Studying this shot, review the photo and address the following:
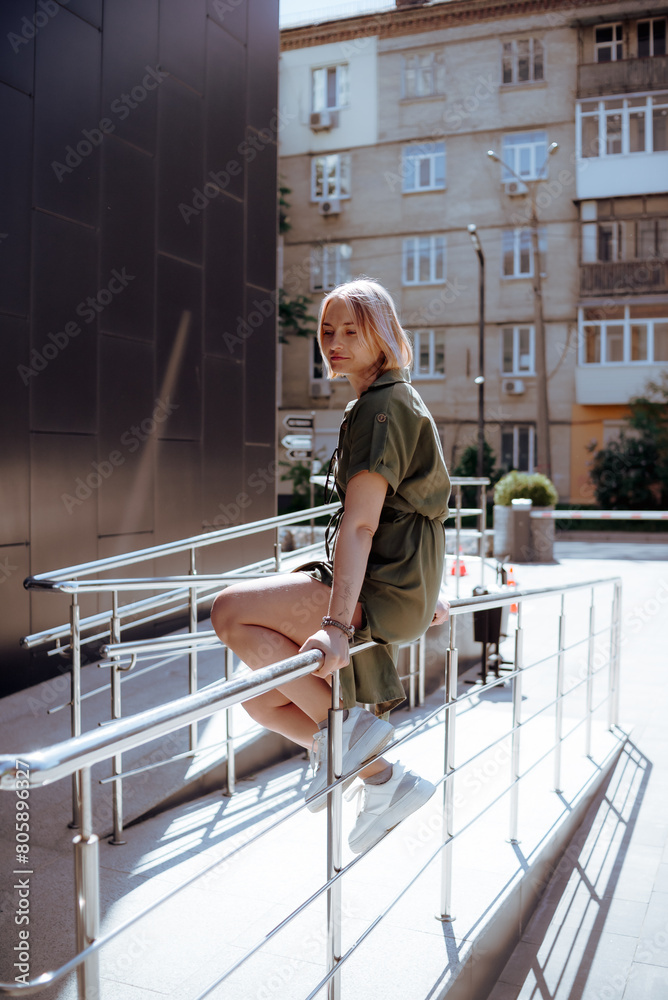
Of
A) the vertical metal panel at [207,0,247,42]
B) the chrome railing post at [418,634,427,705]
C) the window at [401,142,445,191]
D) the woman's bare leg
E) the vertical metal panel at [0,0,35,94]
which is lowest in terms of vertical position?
the chrome railing post at [418,634,427,705]

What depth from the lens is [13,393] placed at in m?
5.75

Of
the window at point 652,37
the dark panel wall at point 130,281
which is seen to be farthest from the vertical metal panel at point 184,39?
the window at point 652,37

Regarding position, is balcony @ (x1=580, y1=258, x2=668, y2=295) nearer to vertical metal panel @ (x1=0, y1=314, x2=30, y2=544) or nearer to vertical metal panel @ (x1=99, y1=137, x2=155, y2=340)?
vertical metal panel @ (x1=99, y1=137, x2=155, y2=340)

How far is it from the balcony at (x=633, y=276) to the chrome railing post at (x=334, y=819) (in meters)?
26.3

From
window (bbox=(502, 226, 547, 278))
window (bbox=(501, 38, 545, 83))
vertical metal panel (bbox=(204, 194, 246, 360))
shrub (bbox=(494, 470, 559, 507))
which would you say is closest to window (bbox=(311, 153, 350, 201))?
window (bbox=(502, 226, 547, 278))

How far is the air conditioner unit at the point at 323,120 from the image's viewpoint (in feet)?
93.1

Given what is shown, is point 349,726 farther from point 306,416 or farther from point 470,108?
point 470,108

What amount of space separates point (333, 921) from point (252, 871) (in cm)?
136

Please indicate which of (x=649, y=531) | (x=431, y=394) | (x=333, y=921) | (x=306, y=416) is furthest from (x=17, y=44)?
(x=431, y=394)

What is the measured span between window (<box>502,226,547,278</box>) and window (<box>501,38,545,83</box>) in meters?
4.77

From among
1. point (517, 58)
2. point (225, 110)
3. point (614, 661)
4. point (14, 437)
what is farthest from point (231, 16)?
point (517, 58)

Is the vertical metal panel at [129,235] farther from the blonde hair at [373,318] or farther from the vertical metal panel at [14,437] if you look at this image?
the blonde hair at [373,318]

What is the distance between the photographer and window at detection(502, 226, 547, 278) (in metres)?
27.0

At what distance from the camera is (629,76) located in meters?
26.2
